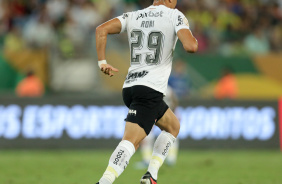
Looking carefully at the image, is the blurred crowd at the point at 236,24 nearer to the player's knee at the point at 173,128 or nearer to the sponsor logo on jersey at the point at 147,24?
the player's knee at the point at 173,128

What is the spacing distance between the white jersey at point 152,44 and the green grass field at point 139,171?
2902 millimetres

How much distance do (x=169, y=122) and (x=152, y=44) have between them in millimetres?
1027

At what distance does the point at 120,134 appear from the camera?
15.9m

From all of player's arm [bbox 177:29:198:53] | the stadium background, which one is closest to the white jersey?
player's arm [bbox 177:29:198:53]

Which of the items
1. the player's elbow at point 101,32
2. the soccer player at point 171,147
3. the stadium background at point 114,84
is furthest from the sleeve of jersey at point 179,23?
the stadium background at point 114,84

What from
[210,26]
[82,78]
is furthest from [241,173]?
[210,26]

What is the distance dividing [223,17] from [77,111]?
6.42 m

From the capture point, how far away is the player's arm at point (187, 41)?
6.71 meters

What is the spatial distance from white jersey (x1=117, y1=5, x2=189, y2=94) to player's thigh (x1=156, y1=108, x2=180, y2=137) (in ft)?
1.33

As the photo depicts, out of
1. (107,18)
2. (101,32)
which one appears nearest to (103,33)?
(101,32)

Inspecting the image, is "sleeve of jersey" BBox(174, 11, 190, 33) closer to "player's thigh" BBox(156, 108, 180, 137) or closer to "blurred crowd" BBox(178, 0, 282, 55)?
"player's thigh" BBox(156, 108, 180, 137)

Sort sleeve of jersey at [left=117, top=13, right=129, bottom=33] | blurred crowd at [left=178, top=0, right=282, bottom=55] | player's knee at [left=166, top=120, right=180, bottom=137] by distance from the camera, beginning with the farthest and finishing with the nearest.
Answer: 1. blurred crowd at [left=178, top=0, right=282, bottom=55]
2. player's knee at [left=166, top=120, right=180, bottom=137]
3. sleeve of jersey at [left=117, top=13, right=129, bottom=33]

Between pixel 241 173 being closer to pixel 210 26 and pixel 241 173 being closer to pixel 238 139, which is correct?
pixel 238 139

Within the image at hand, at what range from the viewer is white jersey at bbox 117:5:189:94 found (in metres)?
7.12
